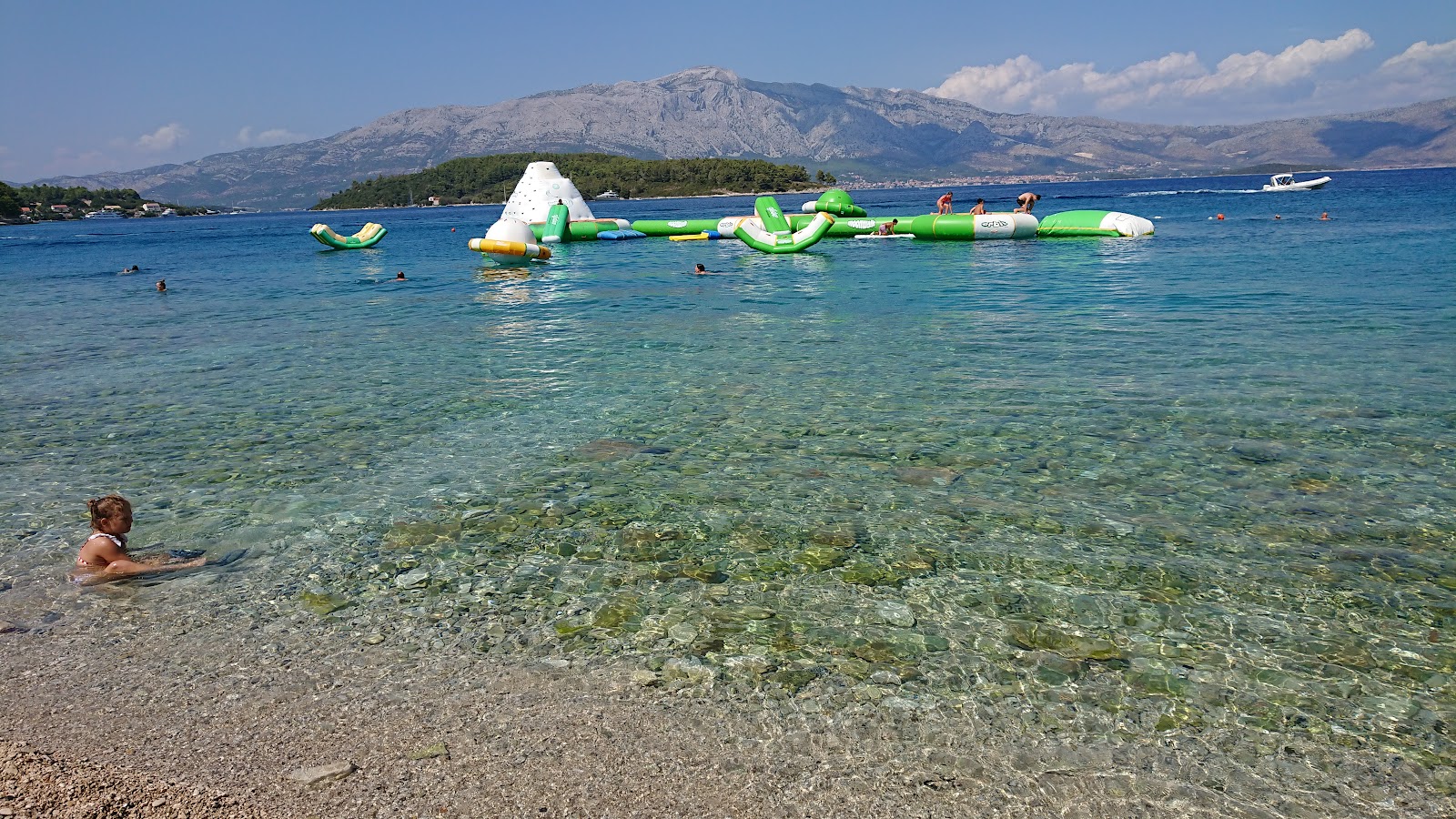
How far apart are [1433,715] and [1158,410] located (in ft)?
17.2

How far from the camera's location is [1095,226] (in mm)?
32031

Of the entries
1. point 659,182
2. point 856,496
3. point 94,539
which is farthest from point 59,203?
point 856,496

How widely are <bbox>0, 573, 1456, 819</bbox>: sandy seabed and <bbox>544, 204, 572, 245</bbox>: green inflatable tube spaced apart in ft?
114

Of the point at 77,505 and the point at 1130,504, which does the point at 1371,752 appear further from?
the point at 77,505

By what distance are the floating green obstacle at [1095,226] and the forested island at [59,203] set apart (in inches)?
6421

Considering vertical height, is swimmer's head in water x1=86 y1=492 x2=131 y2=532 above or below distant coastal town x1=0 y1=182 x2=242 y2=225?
below

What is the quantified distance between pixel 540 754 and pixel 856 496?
3.52m

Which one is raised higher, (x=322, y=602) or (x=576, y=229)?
(x=576, y=229)

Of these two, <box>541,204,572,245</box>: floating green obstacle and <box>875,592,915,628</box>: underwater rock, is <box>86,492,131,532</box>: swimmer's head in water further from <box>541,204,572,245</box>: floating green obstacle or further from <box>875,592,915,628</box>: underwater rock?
<box>541,204,572,245</box>: floating green obstacle

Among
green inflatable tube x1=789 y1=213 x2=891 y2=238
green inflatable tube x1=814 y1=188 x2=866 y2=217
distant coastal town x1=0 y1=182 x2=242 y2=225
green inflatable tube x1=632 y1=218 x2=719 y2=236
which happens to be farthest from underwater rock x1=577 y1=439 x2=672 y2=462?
distant coastal town x1=0 y1=182 x2=242 y2=225

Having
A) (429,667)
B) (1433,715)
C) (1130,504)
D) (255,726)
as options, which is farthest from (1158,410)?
(255,726)

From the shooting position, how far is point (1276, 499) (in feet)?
20.4

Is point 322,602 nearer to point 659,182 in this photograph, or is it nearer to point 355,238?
point 355,238

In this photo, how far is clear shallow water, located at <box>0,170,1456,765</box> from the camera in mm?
4293
